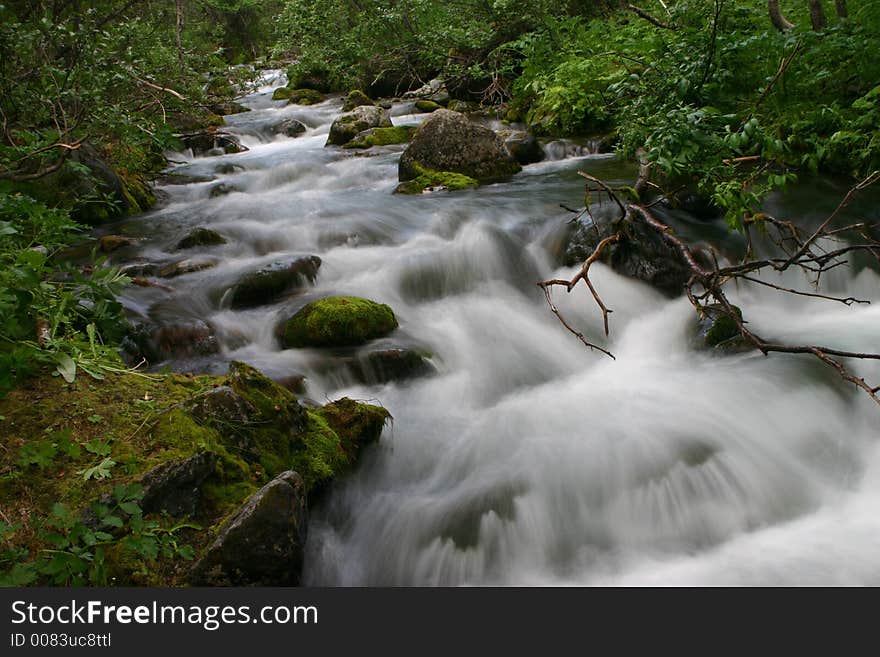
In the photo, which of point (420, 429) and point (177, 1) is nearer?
point (420, 429)

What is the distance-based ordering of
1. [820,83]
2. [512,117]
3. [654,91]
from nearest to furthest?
[654,91] → [820,83] → [512,117]

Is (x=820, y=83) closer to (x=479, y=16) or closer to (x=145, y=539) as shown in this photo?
(x=145, y=539)

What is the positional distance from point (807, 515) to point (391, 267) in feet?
15.0

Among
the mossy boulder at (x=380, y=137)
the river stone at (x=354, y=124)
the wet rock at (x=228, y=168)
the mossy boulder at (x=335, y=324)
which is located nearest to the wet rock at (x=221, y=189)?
the wet rock at (x=228, y=168)

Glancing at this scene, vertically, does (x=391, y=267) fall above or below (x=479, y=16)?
below

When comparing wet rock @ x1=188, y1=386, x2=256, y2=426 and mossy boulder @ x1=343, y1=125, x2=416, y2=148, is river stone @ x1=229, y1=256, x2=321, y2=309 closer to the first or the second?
wet rock @ x1=188, y1=386, x2=256, y2=426

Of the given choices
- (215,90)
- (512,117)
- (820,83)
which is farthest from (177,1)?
(820,83)

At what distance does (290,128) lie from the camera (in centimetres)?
1498

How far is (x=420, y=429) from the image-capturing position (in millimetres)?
4457

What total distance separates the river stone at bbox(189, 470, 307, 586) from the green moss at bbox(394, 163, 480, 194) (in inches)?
288

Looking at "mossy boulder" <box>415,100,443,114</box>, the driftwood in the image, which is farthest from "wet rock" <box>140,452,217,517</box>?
"mossy boulder" <box>415,100,443,114</box>

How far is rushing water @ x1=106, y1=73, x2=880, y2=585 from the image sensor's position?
341cm

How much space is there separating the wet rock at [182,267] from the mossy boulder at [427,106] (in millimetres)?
10545

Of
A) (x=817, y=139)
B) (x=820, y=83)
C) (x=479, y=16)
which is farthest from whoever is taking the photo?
(x=479, y=16)
